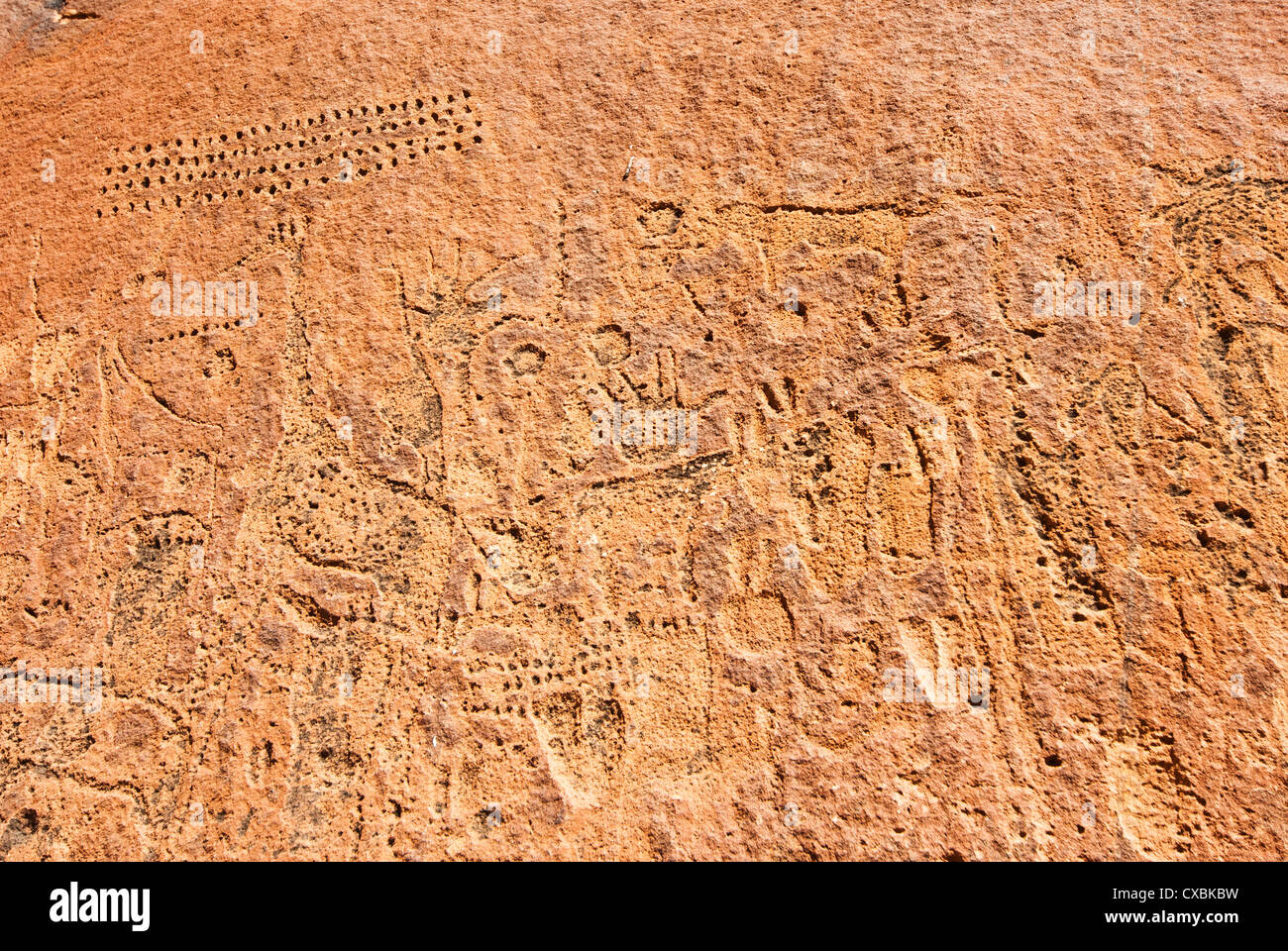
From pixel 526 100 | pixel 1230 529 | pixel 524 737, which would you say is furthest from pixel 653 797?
pixel 526 100

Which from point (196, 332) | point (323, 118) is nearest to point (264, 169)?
point (323, 118)

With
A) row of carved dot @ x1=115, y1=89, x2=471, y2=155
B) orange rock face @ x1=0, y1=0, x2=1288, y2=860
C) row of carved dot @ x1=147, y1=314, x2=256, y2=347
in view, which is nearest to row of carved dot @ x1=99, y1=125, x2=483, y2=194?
orange rock face @ x1=0, y1=0, x2=1288, y2=860

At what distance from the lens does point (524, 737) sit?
2832mm

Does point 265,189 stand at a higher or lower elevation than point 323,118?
lower

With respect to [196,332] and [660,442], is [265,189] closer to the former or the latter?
[196,332]

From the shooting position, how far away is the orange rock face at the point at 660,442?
107 inches

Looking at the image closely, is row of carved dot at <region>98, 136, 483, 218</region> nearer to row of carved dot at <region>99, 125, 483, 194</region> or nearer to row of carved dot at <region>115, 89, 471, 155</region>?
row of carved dot at <region>99, 125, 483, 194</region>

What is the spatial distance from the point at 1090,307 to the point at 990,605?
3.47ft

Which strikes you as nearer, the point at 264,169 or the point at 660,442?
the point at 660,442

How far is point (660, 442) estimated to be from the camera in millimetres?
3051

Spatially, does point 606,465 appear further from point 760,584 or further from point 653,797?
point 653,797

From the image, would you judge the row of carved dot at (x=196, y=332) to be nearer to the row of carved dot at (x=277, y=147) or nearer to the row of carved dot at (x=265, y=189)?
the row of carved dot at (x=265, y=189)

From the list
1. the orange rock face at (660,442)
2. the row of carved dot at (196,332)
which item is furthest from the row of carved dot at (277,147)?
the row of carved dot at (196,332)

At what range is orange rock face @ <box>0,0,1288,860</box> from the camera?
2.72 metres
